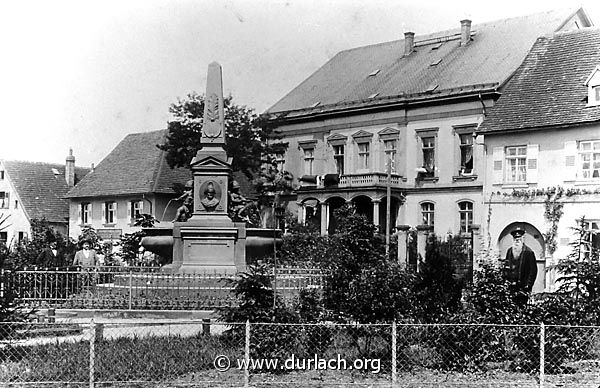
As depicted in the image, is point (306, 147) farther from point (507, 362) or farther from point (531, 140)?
point (507, 362)

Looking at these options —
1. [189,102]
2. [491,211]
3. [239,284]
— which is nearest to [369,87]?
[189,102]

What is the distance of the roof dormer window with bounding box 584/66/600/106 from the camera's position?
3041 centimetres

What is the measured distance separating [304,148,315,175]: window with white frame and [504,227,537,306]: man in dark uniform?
38265 mm

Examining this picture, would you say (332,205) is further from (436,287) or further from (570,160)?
(436,287)

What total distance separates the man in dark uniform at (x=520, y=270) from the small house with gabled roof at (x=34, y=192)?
47939 mm

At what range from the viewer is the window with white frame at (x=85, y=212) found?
197 ft

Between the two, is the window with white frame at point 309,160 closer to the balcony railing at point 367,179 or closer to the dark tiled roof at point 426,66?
the dark tiled roof at point 426,66

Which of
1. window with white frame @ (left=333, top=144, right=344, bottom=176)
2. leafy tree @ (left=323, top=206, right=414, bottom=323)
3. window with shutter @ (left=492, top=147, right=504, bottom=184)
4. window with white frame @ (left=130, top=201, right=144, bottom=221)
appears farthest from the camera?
window with white frame @ (left=130, top=201, right=144, bottom=221)

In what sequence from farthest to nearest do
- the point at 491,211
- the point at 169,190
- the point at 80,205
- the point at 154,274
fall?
the point at 80,205 < the point at 169,190 < the point at 491,211 < the point at 154,274

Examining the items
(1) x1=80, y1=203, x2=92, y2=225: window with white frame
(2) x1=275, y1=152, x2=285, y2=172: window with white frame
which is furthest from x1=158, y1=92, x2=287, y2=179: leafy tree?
(1) x1=80, y1=203, x2=92, y2=225: window with white frame

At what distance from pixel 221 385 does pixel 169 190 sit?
45.3 m

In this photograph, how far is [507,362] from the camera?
39.7ft

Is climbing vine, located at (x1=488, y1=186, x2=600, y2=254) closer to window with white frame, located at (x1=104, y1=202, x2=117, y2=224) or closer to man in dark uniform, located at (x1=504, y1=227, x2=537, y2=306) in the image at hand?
man in dark uniform, located at (x1=504, y1=227, x2=537, y2=306)

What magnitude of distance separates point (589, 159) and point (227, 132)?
23.0 m
